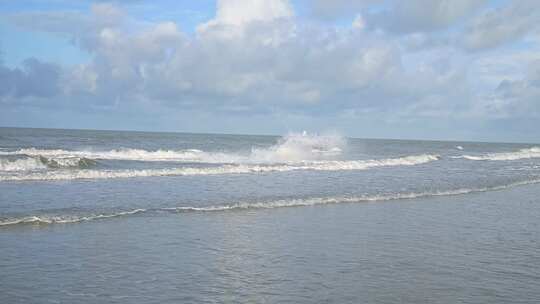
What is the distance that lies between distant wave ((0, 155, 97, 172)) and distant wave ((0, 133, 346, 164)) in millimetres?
9023

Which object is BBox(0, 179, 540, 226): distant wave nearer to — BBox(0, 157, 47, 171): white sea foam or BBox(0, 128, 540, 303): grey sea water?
BBox(0, 128, 540, 303): grey sea water

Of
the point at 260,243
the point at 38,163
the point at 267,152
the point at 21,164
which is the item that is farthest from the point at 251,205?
the point at 267,152

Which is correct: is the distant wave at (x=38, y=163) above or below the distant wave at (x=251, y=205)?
above

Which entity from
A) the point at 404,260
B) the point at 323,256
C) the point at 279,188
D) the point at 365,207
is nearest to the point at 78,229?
the point at 323,256

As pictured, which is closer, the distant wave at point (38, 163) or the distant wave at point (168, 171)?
the distant wave at point (168, 171)

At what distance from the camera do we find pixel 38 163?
2738cm

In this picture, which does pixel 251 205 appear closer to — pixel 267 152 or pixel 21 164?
pixel 21 164

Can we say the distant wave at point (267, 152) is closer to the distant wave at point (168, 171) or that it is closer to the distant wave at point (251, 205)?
the distant wave at point (168, 171)

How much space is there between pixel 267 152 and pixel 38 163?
22878 mm

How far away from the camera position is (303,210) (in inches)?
578

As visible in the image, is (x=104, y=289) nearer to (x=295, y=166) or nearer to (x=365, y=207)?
(x=365, y=207)

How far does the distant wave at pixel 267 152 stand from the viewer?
39906mm

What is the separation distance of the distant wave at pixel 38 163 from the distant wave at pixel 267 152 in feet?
29.6

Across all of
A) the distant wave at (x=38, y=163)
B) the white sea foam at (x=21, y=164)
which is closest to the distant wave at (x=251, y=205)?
the distant wave at (x=38, y=163)
